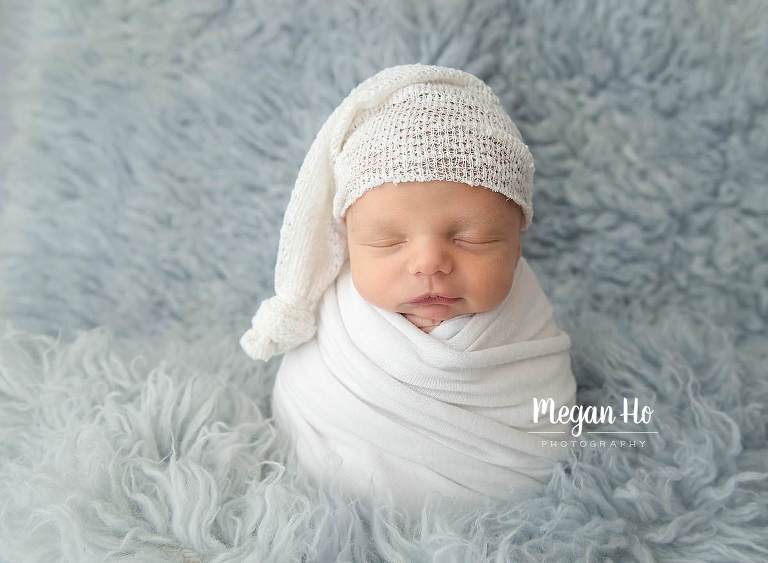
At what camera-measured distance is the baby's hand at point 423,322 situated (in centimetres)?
114

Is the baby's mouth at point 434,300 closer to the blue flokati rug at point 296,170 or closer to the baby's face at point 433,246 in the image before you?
the baby's face at point 433,246

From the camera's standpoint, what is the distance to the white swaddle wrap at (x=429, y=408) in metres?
1.11

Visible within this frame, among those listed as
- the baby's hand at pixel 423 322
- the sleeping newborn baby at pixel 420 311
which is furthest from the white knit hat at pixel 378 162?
the baby's hand at pixel 423 322

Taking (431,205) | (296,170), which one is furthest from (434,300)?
(296,170)

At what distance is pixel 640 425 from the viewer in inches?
48.3

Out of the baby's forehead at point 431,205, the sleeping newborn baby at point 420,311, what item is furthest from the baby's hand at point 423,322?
the baby's forehead at point 431,205

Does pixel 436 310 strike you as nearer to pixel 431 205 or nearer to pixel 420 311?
pixel 420 311

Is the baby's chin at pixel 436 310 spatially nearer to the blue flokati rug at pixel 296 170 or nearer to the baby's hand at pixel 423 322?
the baby's hand at pixel 423 322

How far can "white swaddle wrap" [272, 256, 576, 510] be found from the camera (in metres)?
1.11

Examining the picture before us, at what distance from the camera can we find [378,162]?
42.1 inches

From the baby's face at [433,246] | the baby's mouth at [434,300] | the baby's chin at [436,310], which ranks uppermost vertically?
the baby's face at [433,246]

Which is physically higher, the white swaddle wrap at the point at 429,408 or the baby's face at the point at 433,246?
the baby's face at the point at 433,246

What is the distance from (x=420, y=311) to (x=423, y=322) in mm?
31

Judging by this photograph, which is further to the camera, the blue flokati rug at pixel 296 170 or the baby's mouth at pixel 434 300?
the blue flokati rug at pixel 296 170
